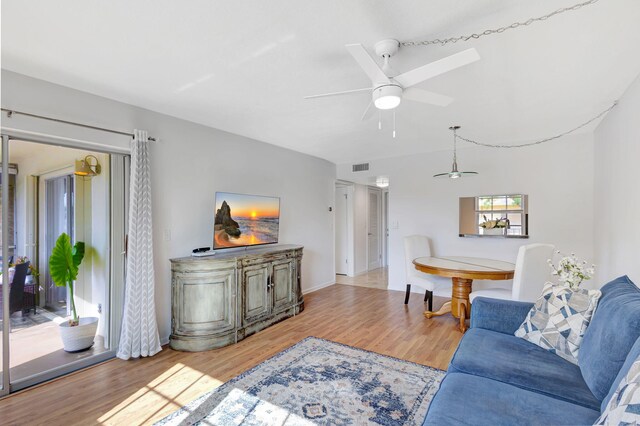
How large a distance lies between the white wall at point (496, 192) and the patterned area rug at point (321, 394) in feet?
9.12

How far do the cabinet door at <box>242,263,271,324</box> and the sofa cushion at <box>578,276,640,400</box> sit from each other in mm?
2816

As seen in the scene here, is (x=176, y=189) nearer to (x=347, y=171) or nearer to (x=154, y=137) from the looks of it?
(x=154, y=137)

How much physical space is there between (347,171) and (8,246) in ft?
15.6

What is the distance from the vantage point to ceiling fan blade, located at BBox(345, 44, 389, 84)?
5.27ft

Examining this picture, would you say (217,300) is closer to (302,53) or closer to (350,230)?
(302,53)

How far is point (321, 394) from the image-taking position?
2.21m

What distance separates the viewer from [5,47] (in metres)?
1.94

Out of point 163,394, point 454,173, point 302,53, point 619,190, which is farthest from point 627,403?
point 454,173

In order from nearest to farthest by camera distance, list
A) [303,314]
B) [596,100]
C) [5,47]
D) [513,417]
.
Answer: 1. [513,417]
2. [5,47]
3. [596,100]
4. [303,314]

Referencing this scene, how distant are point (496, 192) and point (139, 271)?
4789mm

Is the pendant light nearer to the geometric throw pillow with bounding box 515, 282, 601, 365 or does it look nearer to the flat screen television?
the geometric throw pillow with bounding box 515, 282, 601, 365

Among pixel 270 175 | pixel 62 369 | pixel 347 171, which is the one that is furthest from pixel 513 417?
pixel 347 171

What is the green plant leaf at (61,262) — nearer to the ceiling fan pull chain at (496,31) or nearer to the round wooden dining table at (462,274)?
the ceiling fan pull chain at (496,31)

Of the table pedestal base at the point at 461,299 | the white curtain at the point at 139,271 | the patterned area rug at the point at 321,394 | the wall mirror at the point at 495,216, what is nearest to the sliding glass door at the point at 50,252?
the white curtain at the point at 139,271
